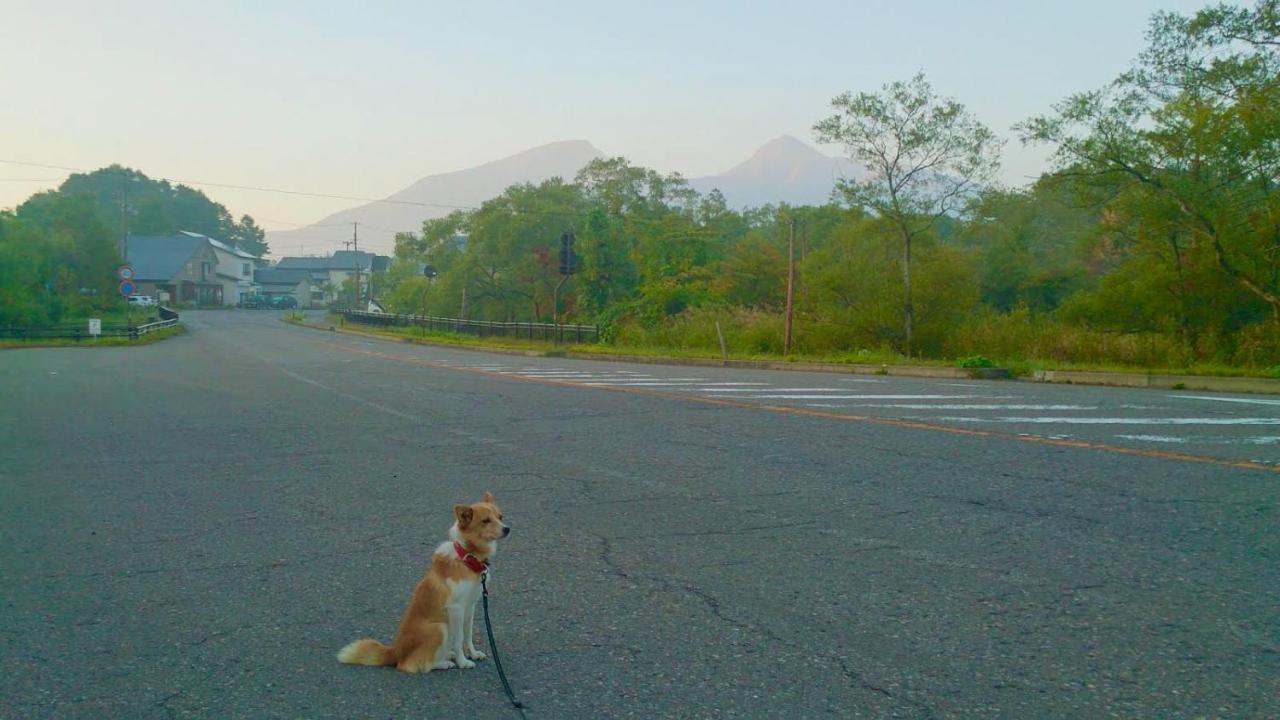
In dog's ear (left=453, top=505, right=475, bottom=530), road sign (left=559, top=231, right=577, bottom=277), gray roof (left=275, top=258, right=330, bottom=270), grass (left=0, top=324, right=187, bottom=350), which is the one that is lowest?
grass (left=0, top=324, right=187, bottom=350)

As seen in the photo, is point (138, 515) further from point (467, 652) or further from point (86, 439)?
point (86, 439)

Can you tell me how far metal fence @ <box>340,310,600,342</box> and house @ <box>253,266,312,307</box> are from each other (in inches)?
2650

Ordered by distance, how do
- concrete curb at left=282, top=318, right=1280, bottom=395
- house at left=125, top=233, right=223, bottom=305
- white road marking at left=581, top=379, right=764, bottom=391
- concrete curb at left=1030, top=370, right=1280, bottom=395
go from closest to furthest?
concrete curb at left=1030, top=370, right=1280, bottom=395 → concrete curb at left=282, top=318, right=1280, bottom=395 → white road marking at left=581, top=379, right=764, bottom=391 → house at left=125, top=233, right=223, bottom=305

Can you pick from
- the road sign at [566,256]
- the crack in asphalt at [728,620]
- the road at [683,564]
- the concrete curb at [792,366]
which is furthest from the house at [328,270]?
the crack in asphalt at [728,620]

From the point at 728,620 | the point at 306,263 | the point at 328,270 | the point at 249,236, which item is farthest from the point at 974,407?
the point at 249,236

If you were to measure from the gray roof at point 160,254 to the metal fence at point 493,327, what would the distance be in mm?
40419

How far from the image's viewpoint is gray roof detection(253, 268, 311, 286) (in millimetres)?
142375

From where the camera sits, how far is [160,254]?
350 ft

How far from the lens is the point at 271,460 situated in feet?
31.2

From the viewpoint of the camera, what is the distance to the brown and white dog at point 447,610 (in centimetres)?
396

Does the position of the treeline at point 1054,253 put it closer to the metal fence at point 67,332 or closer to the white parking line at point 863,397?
the white parking line at point 863,397

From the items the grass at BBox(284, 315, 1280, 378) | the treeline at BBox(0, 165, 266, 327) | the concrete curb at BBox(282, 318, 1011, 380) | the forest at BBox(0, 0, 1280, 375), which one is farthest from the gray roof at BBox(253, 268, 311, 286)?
the concrete curb at BBox(282, 318, 1011, 380)

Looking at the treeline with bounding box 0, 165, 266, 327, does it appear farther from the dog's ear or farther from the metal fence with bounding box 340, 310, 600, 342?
the dog's ear

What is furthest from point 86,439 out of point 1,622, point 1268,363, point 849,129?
point 849,129
